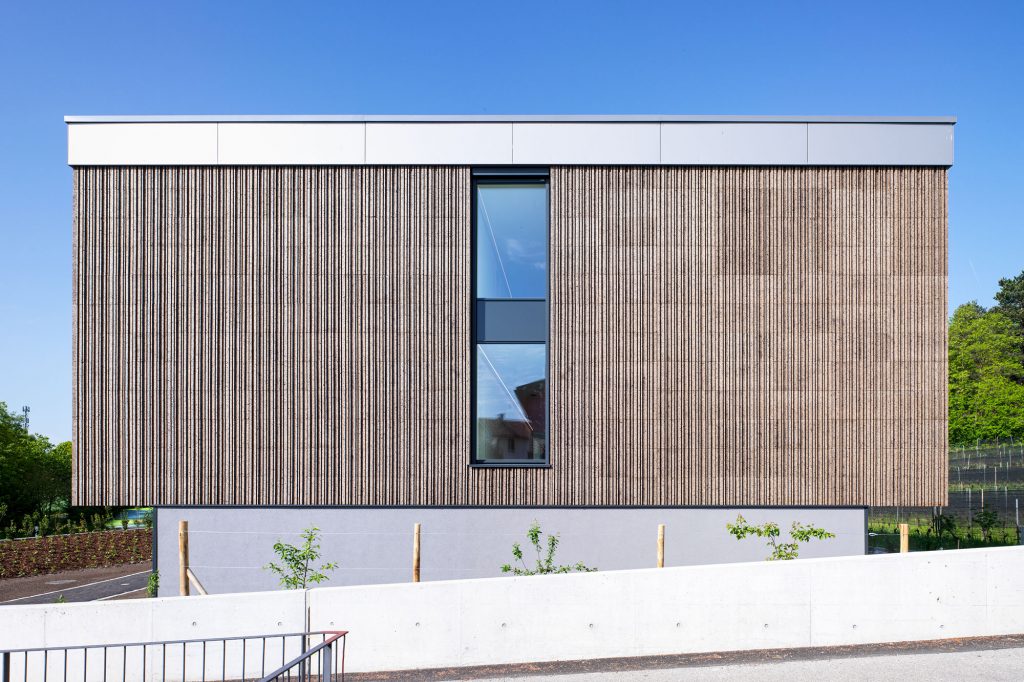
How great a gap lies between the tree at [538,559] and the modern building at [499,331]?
0.73 feet

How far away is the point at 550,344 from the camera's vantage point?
38.3 ft

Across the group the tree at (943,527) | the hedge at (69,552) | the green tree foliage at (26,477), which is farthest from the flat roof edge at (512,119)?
the green tree foliage at (26,477)

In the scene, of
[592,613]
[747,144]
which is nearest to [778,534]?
[592,613]

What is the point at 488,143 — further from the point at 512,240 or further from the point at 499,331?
the point at 499,331

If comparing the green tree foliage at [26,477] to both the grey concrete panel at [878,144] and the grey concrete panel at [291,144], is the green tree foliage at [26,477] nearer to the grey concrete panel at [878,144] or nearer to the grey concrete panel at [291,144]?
the grey concrete panel at [291,144]

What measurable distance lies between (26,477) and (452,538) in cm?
2988

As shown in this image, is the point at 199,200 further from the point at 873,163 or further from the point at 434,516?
the point at 873,163

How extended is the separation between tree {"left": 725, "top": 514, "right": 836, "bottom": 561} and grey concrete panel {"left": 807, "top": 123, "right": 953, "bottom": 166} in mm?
6762

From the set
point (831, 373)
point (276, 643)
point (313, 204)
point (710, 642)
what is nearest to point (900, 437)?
point (831, 373)

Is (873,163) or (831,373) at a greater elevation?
(873,163)

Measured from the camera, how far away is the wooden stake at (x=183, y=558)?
Result: 11.0 m

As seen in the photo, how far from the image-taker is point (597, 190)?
1173cm

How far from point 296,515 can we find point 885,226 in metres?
12.3

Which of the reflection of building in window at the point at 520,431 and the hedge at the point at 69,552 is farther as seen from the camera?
the hedge at the point at 69,552
